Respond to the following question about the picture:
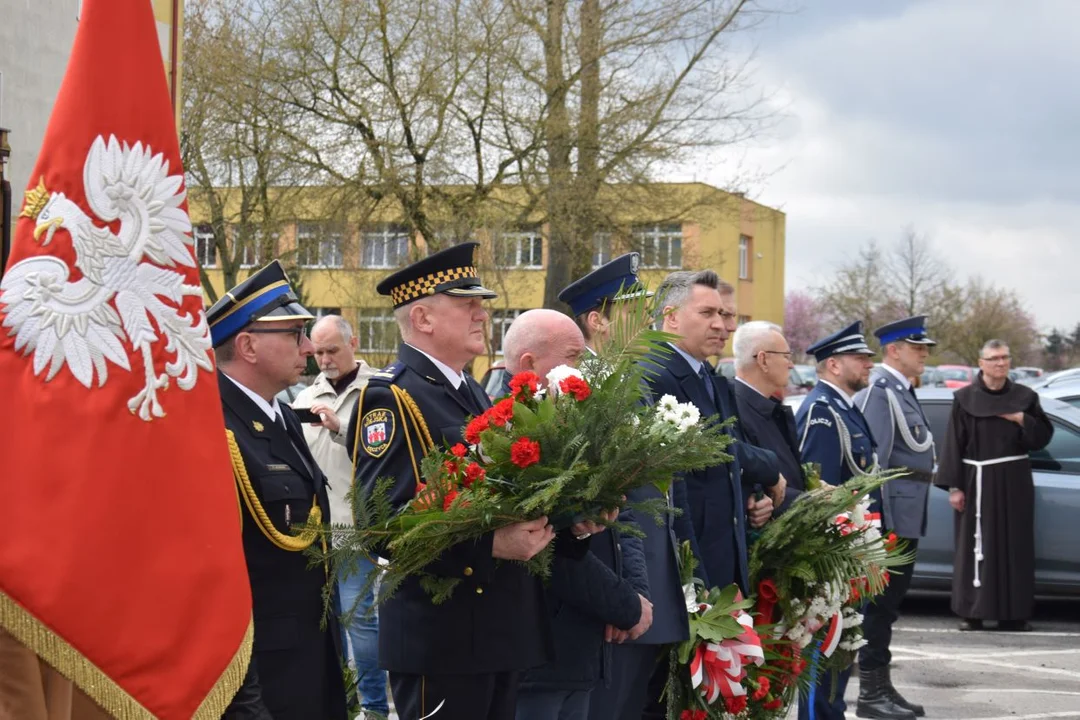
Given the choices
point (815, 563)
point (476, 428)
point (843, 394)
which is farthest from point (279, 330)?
point (843, 394)

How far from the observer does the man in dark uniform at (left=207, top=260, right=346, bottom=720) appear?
12.3 ft

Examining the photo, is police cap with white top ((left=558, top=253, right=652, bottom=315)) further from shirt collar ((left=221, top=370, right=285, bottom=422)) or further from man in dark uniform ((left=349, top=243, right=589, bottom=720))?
shirt collar ((left=221, top=370, right=285, bottom=422))

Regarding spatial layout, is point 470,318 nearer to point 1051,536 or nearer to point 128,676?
point 128,676

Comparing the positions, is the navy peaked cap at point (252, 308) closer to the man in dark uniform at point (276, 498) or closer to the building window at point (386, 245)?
the man in dark uniform at point (276, 498)

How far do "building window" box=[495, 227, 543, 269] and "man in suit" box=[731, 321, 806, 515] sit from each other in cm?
1528

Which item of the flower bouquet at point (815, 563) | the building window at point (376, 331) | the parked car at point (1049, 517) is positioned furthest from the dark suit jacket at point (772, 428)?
the building window at point (376, 331)

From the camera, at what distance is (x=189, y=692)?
2.87 metres

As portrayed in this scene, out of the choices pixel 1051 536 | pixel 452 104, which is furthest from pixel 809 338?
pixel 1051 536

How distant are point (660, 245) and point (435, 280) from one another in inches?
760

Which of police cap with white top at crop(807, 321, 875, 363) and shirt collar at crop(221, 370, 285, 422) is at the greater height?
police cap with white top at crop(807, 321, 875, 363)

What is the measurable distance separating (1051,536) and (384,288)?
809 centimetres

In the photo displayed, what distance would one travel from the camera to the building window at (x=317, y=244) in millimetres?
21688

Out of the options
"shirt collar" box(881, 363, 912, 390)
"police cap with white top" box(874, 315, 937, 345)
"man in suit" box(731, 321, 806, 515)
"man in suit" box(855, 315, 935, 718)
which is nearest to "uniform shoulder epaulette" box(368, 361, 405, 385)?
"man in suit" box(731, 321, 806, 515)

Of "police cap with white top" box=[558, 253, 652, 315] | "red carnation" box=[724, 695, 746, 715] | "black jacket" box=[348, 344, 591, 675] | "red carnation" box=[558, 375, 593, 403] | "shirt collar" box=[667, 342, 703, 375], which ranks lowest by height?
"red carnation" box=[724, 695, 746, 715]
